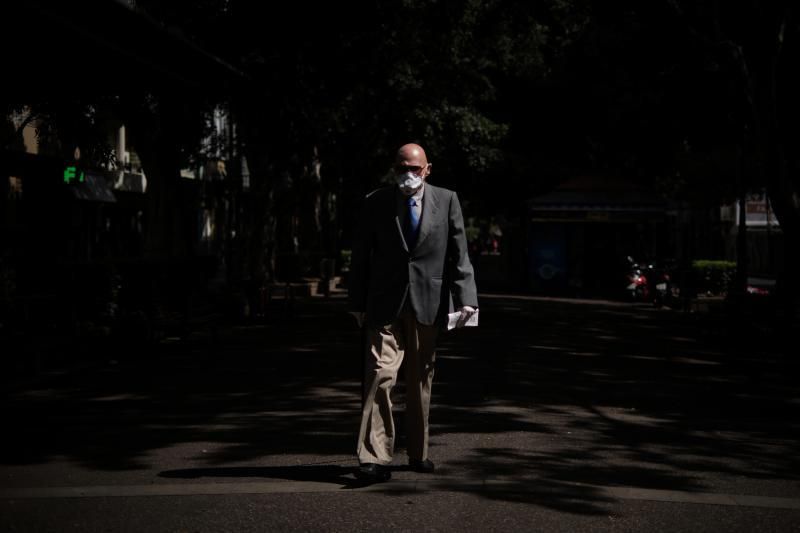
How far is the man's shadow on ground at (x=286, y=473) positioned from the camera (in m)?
6.70

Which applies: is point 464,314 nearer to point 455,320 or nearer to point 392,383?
point 455,320

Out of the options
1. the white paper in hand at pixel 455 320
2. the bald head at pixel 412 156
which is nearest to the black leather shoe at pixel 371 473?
the white paper in hand at pixel 455 320

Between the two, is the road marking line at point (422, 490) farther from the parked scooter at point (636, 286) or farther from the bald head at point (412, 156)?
the parked scooter at point (636, 286)

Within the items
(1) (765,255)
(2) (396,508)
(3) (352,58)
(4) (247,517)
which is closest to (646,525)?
(2) (396,508)

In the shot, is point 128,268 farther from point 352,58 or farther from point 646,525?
point 646,525

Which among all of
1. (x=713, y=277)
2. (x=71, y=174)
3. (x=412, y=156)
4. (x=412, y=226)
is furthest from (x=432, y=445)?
(x=71, y=174)

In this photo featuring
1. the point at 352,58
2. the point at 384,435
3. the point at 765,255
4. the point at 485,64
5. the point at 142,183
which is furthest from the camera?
the point at 765,255

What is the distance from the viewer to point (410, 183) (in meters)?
6.59

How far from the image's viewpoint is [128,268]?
16.9 meters

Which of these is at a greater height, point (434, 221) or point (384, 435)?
point (434, 221)

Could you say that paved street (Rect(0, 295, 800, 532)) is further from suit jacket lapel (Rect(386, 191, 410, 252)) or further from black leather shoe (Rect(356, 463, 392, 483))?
suit jacket lapel (Rect(386, 191, 410, 252))

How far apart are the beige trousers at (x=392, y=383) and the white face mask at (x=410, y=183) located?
67 centimetres

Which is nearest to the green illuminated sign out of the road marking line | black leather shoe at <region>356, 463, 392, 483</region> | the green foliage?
the green foliage

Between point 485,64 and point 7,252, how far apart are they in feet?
66.4
